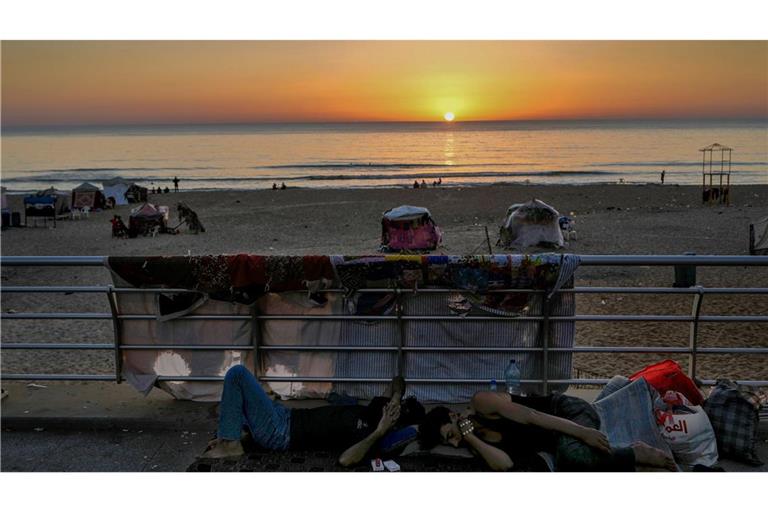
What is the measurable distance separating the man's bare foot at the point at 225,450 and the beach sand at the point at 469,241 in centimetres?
443

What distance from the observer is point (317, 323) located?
512cm

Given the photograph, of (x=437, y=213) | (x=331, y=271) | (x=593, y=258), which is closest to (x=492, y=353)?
(x=593, y=258)

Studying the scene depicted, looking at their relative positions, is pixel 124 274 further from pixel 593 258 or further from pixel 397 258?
pixel 593 258

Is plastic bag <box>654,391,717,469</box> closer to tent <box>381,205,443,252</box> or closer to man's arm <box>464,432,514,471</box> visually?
man's arm <box>464,432,514,471</box>

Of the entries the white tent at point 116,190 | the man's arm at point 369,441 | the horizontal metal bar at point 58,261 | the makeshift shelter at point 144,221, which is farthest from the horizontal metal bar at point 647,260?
the white tent at point 116,190

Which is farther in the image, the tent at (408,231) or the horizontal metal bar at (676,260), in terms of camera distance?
the tent at (408,231)

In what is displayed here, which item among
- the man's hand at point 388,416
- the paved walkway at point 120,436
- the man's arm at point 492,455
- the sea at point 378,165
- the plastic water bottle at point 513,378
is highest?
the sea at point 378,165

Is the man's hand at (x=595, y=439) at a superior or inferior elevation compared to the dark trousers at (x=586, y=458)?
superior

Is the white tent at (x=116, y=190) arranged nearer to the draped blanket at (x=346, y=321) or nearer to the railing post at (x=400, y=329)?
the draped blanket at (x=346, y=321)

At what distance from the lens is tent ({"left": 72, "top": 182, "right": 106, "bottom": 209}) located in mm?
28922

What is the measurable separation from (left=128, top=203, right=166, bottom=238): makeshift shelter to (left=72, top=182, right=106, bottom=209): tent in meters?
7.37

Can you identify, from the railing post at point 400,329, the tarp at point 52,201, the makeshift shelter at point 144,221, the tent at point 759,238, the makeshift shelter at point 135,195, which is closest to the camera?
the railing post at point 400,329

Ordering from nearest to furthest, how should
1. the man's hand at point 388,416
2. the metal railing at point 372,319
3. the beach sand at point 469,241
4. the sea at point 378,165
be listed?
the man's hand at point 388,416
the metal railing at point 372,319
the beach sand at point 469,241
the sea at point 378,165

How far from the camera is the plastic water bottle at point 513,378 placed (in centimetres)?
498
